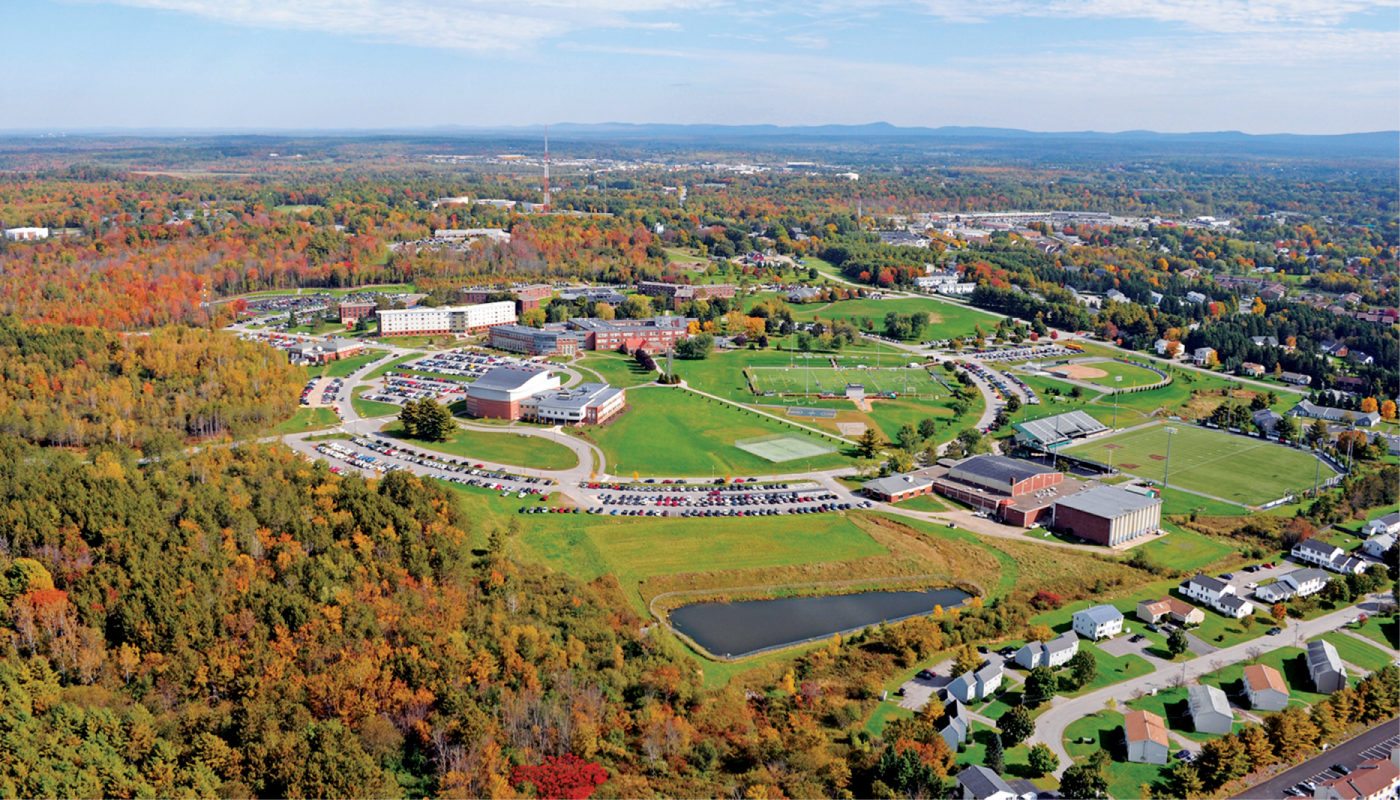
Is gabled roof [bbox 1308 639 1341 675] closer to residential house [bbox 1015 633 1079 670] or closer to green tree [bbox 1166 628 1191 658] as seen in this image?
green tree [bbox 1166 628 1191 658]

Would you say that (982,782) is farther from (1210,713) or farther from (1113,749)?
(1210,713)

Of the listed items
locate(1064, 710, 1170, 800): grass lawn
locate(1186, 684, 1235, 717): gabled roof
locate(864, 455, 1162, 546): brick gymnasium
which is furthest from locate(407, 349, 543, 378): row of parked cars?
locate(1186, 684, 1235, 717): gabled roof

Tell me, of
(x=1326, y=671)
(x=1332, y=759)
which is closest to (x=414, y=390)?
(x=1326, y=671)

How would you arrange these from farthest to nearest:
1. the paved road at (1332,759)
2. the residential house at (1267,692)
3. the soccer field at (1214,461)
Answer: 1. the soccer field at (1214,461)
2. the residential house at (1267,692)
3. the paved road at (1332,759)

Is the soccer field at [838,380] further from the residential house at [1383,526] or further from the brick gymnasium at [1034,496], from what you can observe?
the residential house at [1383,526]

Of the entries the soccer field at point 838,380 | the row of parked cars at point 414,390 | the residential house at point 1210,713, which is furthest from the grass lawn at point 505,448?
the residential house at point 1210,713

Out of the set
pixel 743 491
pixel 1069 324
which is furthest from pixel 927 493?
pixel 1069 324
